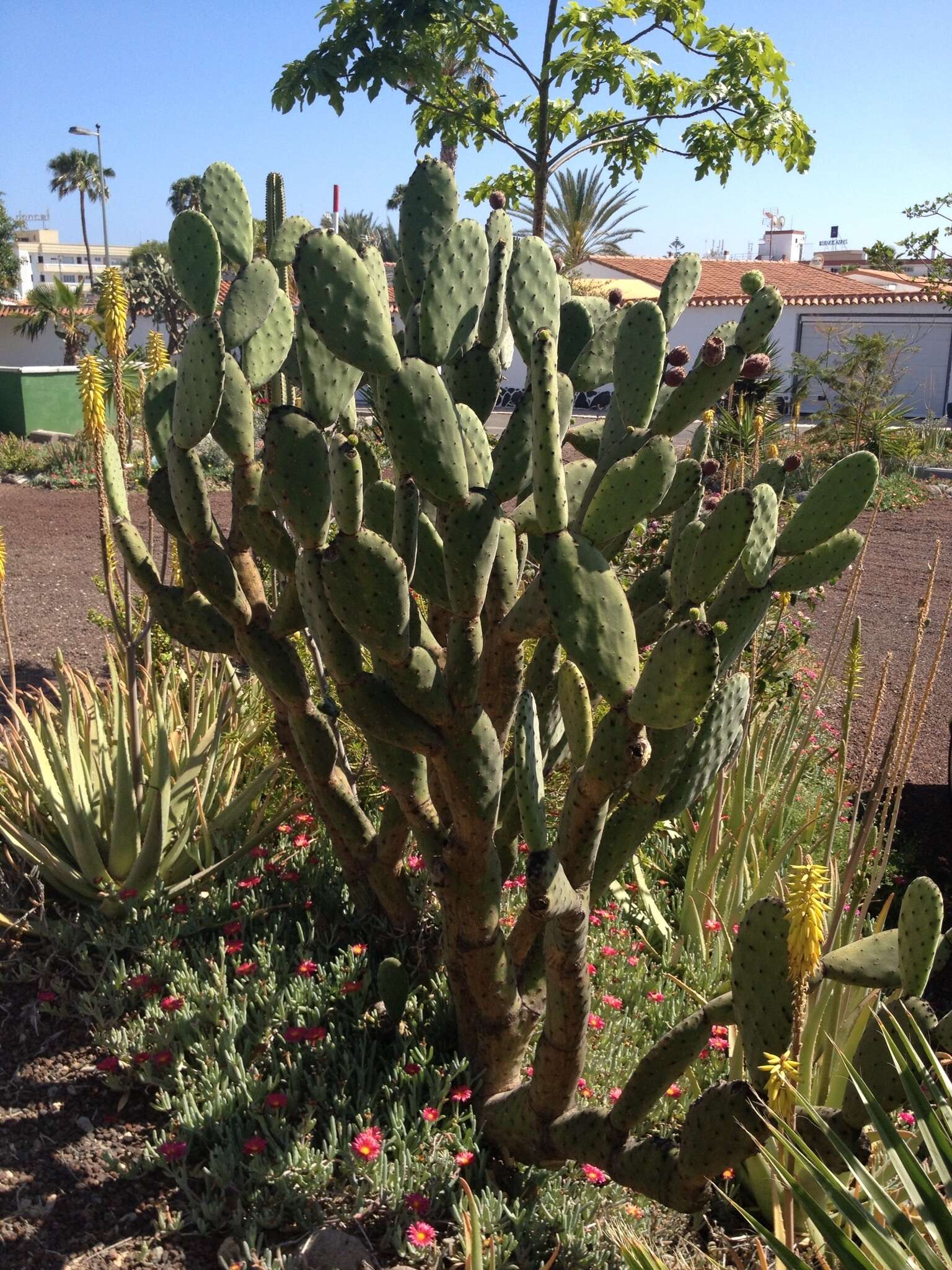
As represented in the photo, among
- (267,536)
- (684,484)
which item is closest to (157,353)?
(267,536)

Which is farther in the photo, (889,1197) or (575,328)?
(575,328)

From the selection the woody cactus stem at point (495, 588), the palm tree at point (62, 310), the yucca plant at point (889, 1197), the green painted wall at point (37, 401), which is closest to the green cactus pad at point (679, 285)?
the woody cactus stem at point (495, 588)

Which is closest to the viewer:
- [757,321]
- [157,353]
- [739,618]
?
[739,618]

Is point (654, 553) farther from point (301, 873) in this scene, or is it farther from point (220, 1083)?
point (220, 1083)

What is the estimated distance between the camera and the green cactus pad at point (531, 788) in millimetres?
1894

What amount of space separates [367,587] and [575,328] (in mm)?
1421

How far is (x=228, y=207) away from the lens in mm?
3070

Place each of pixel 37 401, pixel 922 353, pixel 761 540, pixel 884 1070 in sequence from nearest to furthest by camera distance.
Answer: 1. pixel 884 1070
2. pixel 761 540
3. pixel 37 401
4. pixel 922 353

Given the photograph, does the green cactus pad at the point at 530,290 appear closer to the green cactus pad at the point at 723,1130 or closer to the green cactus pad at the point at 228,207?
the green cactus pad at the point at 228,207

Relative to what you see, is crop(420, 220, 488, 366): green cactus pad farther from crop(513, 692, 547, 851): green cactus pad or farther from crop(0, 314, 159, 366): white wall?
crop(0, 314, 159, 366): white wall

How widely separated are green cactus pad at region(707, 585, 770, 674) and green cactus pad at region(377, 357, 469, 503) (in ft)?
2.28

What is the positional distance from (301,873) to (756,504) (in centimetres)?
199

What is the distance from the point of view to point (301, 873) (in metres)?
3.43

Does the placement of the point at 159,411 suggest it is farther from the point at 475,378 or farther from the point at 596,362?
the point at 596,362
